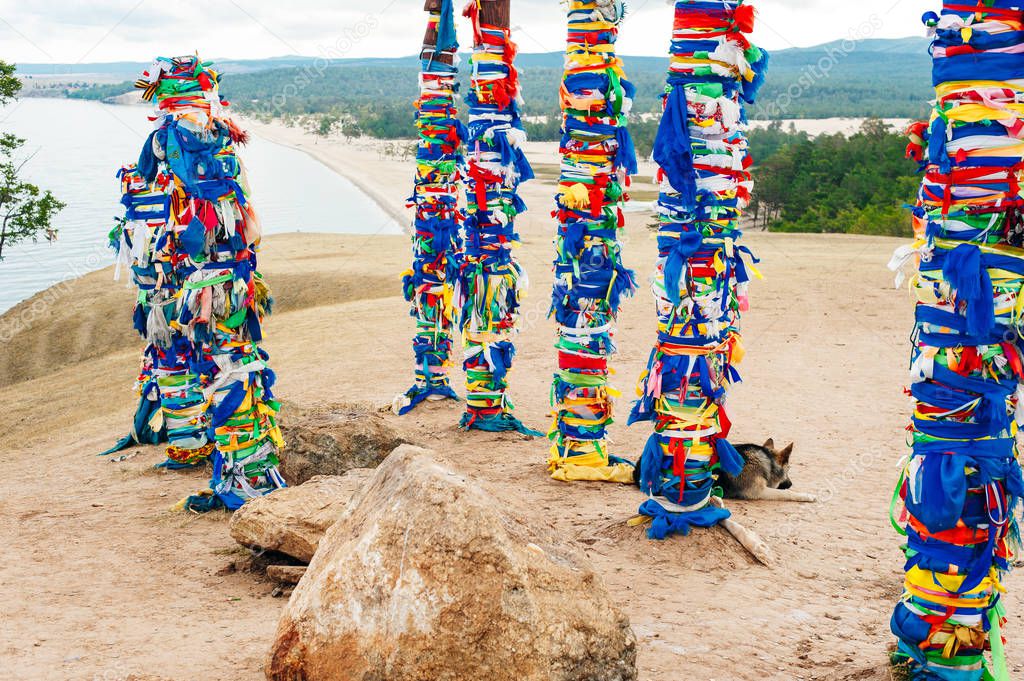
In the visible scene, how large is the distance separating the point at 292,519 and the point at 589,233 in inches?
143

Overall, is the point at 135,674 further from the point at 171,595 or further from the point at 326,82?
the point at 326,82

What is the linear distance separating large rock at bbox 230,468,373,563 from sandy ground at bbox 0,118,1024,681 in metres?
0.30

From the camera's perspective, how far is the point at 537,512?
7.39 metres

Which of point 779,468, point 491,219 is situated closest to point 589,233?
point 491,219

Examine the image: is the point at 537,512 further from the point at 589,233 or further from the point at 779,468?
the point at 589,233

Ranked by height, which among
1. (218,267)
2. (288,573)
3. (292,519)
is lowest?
(288,573)

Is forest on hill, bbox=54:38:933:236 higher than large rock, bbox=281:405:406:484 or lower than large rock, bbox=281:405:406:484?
higher

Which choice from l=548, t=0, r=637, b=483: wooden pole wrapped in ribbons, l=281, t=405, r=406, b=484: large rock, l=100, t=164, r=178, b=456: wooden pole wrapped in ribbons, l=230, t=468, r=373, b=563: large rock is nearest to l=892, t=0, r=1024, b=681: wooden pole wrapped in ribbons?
l=230, t=468, r=373, b=563: large rock

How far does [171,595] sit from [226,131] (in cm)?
327

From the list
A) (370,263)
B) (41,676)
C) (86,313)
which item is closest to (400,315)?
(370,263)

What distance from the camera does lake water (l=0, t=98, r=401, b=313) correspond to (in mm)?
32719

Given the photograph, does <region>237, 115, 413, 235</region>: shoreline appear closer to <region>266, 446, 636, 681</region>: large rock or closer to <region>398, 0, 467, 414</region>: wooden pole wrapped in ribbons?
<region>398, 0, 467, 414</region>: wooden pole wrapped in ribbons

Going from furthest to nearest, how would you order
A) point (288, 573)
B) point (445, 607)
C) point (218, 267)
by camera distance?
point (218, 267) < point (288, 573) < point (445, 607)

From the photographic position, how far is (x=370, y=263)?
925 inches
